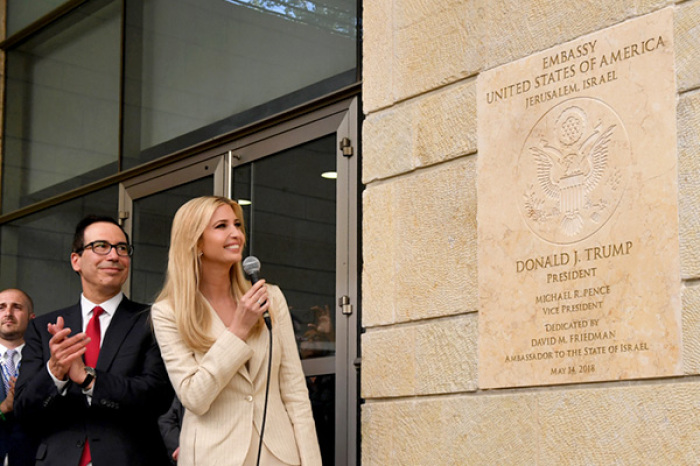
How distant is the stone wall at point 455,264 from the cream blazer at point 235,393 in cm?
41

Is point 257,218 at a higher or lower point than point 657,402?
higher

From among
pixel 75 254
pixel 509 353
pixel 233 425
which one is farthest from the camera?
pixel 75 254

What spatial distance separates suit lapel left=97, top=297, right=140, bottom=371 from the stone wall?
44.3 inches

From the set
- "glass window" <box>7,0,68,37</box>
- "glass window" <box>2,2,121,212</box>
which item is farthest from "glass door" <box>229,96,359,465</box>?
"glass window" <box>7,0,68,37</box>

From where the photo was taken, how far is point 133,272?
351 inches

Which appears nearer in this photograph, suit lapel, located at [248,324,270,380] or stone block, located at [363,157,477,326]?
stone block, located at [363,157,477,326]

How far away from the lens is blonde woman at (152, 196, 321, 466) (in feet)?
16.0

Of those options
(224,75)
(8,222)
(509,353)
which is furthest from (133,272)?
(509,353)

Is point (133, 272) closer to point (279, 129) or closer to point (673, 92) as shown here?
point (279, 129)

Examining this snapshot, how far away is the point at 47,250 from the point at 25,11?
2569 mm

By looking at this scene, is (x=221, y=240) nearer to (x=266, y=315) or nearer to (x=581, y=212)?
(x=266, y=315)

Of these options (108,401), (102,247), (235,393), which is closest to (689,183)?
(235,393)

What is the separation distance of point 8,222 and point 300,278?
4.86m

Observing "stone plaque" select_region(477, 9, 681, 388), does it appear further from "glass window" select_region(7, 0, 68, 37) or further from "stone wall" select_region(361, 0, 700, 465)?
"glass window" select_region(7, 0, 68, 37)
